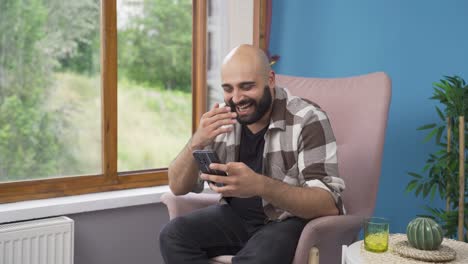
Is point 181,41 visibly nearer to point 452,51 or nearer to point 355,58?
point 355,58

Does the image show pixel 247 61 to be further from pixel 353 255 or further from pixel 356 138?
pixel 353 255

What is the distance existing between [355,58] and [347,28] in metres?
0.15

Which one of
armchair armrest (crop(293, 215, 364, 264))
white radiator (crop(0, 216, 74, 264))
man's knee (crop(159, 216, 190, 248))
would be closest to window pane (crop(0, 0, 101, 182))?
white radiator (crop(0, 216, 74, 264))

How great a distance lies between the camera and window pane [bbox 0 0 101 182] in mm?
2652

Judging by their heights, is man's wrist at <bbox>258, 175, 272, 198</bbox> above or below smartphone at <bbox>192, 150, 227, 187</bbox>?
below

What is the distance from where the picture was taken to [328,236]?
202 centimetres

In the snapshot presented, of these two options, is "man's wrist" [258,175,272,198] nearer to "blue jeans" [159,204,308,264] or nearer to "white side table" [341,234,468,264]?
"blue jeans" [159,204,308,264]

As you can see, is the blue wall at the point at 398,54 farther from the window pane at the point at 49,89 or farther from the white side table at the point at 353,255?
the window pane at the point at 49,89

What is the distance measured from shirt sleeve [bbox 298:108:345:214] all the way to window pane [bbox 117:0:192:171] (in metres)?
1.10

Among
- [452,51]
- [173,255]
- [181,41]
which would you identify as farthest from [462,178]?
[181,41]

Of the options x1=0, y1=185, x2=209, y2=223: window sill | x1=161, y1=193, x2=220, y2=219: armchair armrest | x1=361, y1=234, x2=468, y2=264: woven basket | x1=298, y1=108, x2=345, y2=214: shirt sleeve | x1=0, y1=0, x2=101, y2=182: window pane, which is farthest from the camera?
x1=0, y1=0, x2=101, y2=182: window pane

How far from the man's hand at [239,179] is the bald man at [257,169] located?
0.04 ft

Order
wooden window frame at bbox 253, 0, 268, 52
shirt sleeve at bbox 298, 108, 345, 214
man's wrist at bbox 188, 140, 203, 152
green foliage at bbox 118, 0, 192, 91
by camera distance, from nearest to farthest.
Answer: shirt sleeve at bbox 298, 108, 345, 214, man's wrist at bbox 188, 140, 203, 152, green foliage at bbox 118, 0, 192, 91, wooden window frame at bbox 253, 0, 268, 52

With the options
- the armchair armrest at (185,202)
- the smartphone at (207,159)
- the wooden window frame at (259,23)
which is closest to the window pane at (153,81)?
the wooden window frame at (259,23)
